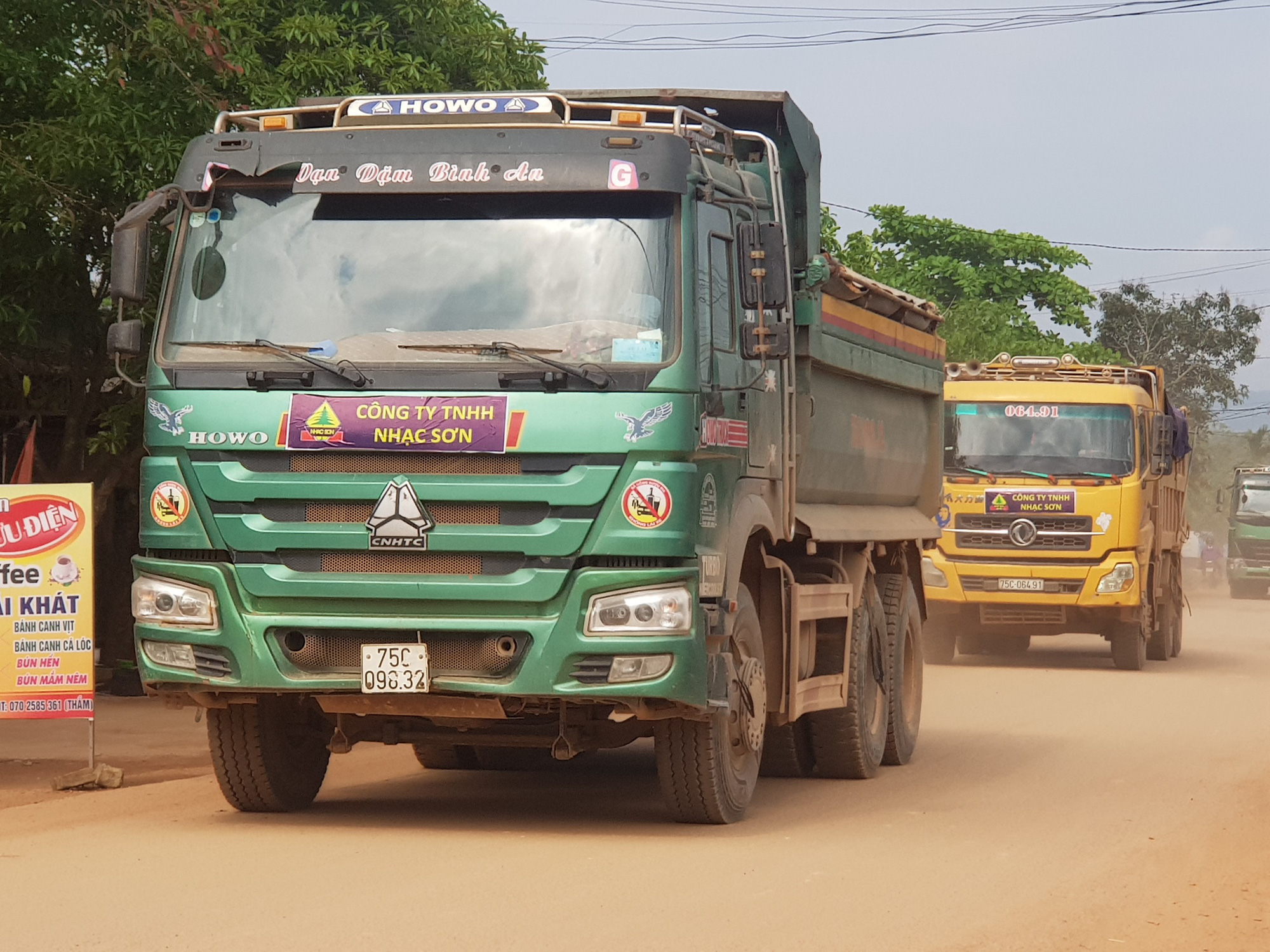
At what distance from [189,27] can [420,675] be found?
A: 253 inches

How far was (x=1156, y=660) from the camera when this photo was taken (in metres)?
23.9

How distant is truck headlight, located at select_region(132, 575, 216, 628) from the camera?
829 centimetres

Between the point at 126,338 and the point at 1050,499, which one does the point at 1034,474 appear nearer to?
the point at 1050,499

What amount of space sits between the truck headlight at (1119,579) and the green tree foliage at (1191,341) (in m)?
44.0

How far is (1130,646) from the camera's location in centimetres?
2152

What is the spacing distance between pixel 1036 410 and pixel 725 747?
41.6 feet

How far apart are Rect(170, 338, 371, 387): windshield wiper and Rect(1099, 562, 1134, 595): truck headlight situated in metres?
14.0

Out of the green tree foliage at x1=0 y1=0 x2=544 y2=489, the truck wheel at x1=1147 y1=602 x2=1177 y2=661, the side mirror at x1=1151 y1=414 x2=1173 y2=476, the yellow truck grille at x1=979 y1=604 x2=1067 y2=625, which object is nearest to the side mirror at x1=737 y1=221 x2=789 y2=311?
the green tree foliage at x1=0 y1=0 x2=544 y2=489

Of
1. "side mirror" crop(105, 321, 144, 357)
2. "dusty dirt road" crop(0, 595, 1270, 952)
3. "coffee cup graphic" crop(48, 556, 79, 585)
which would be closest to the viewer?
"dusty dirt road" crop(0, 595, 1270, 952)

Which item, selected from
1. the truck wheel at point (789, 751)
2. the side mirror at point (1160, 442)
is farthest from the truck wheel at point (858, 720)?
the side mirror at point (1160, 442)

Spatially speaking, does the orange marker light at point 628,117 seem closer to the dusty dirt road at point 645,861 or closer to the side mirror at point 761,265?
the side mirror at point 761,265

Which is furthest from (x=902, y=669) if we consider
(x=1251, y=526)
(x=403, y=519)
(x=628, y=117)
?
(x=1251, y=526)

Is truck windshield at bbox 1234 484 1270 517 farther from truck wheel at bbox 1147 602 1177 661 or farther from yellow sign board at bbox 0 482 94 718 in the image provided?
yellow sign board at bbox 0 482 94 718

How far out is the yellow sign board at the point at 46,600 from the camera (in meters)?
10.4
